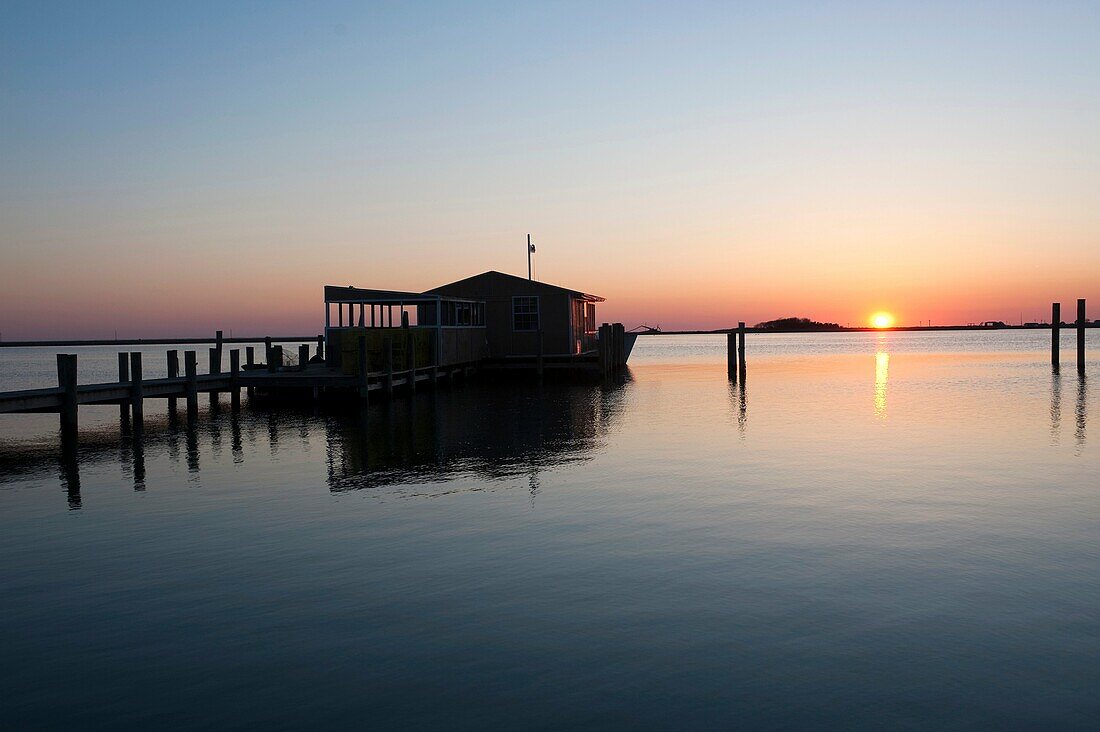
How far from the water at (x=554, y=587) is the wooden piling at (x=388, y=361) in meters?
13.7

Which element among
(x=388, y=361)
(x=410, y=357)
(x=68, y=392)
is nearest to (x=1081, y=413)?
(x=388, y=361)

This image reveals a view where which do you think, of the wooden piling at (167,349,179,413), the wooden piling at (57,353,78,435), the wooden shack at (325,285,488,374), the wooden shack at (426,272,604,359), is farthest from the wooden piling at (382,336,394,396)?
the wooden shack at (426,272,604,359)

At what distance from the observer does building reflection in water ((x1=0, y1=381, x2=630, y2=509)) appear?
16.8 m

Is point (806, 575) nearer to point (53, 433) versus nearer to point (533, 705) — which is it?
point (533, 705)

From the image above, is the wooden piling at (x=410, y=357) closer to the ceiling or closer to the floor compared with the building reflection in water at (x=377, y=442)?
closer to the ceiling

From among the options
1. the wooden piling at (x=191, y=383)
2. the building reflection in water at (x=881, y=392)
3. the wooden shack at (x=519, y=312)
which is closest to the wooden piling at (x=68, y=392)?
the wooden piling at (x=191, y=383)

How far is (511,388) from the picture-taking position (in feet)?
133

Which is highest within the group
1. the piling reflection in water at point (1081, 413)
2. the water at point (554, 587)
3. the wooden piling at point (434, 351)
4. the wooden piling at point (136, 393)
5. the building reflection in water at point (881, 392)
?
the wooden piling at point (434, 351)

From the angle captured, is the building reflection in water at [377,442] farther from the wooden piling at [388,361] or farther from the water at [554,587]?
the wooden piling at [388,361]

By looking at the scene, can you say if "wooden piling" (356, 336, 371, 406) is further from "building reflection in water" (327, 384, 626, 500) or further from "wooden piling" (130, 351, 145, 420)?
"wooden piling" (130, 351, 145, 420)

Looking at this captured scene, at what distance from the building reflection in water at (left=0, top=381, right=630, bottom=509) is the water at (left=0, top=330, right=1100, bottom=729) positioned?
183 millimetres

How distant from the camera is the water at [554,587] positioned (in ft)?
21.0

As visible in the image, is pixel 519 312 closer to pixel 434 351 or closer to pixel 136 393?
pixel 434 351

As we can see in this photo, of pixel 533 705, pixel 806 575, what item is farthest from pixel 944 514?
pixel 533 705
